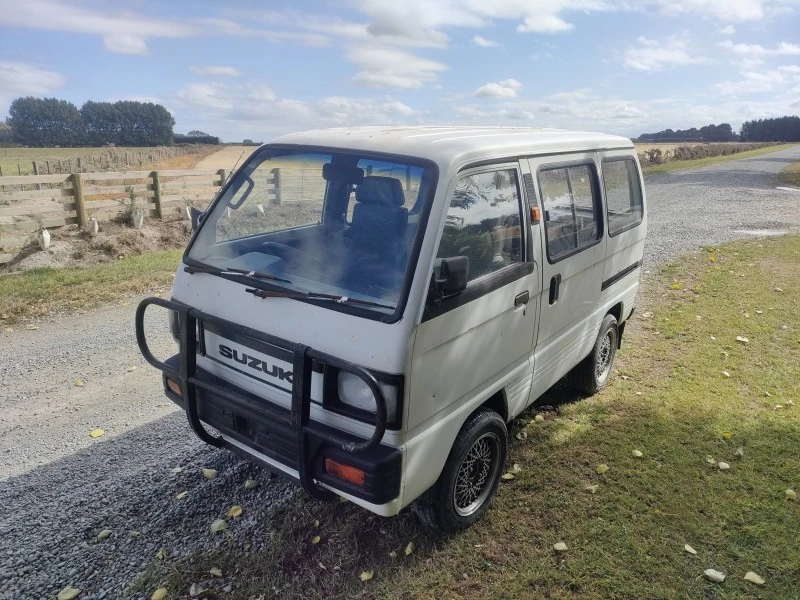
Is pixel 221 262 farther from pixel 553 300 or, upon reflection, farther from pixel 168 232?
pixel 168 232

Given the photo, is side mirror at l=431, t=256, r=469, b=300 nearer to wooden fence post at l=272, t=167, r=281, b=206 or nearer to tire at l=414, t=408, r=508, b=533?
tire at l=414, t=408, r=508, b=533

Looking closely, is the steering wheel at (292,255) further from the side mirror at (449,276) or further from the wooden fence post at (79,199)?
the wooden fence post at (79,199)

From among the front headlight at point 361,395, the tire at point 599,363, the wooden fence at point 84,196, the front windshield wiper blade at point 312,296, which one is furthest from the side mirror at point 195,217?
the wooden fence at point 84,196

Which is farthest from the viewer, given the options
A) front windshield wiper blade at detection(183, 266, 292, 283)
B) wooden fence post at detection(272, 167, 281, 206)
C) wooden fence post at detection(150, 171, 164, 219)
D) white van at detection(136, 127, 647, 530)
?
wooden fence post at detection(150, 171, 164, 219)

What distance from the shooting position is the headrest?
118 inches

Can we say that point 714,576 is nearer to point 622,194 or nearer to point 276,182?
point 622,194

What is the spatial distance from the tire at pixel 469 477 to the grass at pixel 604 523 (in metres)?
0.13

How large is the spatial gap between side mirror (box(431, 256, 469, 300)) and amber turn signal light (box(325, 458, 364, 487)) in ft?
2.94

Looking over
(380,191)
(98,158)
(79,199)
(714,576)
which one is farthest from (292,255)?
(98,158)

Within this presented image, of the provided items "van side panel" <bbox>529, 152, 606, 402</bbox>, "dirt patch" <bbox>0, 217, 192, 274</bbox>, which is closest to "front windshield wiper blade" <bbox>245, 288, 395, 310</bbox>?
"van side panel" <bbox>529, 152, 606, 402</bbox>

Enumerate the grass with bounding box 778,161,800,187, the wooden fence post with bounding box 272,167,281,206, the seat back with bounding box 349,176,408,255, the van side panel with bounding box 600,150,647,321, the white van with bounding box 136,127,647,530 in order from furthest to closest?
the grass with bounding box 778,161,800,187 < the van side panel with bounding box 600,150,647,321 < the wooden fence post with bounding box 272,167,281,206 < the seat back with bounding box 349,176,408,255 < the white van with bounding box 136,127,647,530

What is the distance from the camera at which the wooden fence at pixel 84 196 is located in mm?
10250

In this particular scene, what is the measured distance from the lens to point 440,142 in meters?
2.97

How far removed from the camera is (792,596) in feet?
9.57
